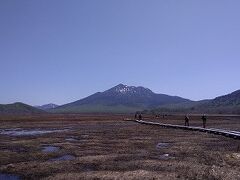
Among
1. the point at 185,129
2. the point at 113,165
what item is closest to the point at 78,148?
the point at 113,165

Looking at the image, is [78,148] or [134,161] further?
[78,148]

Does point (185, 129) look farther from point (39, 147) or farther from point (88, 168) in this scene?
point (88, 168)

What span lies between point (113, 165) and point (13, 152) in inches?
419

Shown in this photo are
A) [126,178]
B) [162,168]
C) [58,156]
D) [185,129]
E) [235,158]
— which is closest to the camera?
[126,178]

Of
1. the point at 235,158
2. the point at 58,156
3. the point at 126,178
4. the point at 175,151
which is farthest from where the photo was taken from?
the point at 175,151

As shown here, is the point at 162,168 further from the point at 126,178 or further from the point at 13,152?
the point at 13,152

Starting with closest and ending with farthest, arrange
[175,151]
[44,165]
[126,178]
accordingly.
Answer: [126,178] → [44,165] → [175,151]

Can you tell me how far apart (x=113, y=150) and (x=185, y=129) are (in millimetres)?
27713

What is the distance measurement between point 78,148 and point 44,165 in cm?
1018

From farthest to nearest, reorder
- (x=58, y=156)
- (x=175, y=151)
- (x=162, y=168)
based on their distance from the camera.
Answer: (x=175, y=151), (x=58, y=156), (x=162, y=168)

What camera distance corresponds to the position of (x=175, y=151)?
31797 millimetres

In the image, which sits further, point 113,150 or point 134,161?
point 113,150

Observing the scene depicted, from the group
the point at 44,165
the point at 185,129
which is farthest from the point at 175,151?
the point at 185,129

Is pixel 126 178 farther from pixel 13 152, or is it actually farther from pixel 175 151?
pixel 13 152
